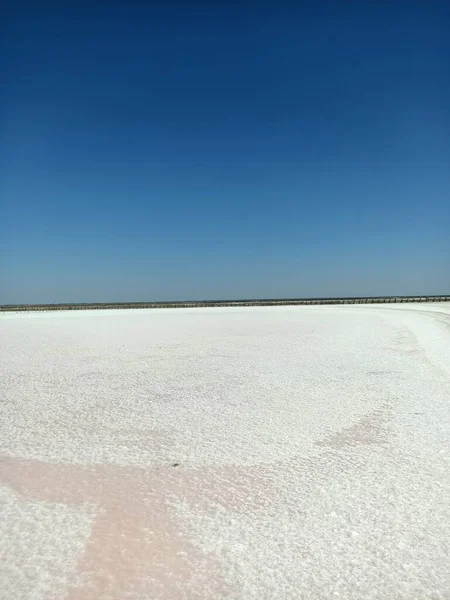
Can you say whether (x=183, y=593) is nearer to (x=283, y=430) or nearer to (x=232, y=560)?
(x=232, y=560)

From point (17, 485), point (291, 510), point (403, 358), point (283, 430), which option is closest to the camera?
point (291, 510)

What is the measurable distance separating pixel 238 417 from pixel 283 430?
572 millimetres

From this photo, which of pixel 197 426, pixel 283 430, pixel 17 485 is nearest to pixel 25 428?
pixel 17 485

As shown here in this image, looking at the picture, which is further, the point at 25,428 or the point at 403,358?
the point at 403,358

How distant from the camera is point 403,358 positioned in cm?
793

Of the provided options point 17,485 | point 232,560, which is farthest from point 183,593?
point 17,485

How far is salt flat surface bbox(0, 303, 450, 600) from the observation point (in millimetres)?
2051

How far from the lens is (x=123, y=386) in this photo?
6039 mm

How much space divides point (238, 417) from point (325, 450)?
112cm

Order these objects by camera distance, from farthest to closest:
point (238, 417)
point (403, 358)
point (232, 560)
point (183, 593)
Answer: point (403, 358) → point (238, 417) → point (232, 560) → point (183, 593)

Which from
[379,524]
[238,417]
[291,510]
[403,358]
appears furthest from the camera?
[403,358]

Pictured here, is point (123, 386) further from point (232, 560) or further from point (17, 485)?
point (232, 560)

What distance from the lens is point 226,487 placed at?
9.72 feet

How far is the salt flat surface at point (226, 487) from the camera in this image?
6.73 feet
